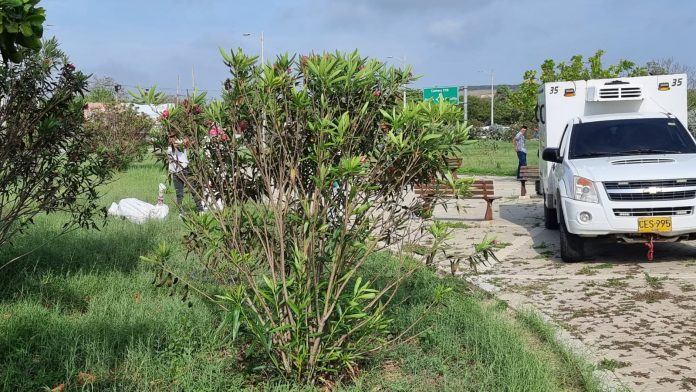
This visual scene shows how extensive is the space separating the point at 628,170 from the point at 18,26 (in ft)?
26.9

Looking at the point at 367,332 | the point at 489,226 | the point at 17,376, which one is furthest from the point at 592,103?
the point at 17,376

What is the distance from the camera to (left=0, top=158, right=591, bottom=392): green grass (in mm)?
4543

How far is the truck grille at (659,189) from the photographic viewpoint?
347 inches

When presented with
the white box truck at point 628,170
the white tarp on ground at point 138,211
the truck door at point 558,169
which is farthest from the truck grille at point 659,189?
the white tarp on ground at point 138,211

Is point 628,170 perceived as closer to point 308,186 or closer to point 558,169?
point 558,169

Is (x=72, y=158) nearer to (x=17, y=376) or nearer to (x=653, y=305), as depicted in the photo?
(x=17, y=376)

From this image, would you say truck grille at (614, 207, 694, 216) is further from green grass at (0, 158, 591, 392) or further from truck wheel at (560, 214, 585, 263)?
green grass at (0, 158, 591, 392)

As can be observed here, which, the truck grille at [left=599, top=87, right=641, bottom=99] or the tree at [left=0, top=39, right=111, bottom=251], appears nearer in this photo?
the tree at [left=0, top=39, right=111, bottom=251]

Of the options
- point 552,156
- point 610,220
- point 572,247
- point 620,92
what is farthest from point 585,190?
point 620,92

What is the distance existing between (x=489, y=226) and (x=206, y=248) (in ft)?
31.3

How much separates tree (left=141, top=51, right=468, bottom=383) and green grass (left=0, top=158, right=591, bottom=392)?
1.06ft

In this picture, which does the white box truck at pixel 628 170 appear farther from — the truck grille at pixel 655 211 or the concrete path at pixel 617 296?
the concrete path at pixel 617 296

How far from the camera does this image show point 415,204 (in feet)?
15.1

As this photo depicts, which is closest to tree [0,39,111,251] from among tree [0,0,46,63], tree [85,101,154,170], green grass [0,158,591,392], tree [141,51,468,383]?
green grass [0,158,591,392]
